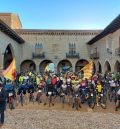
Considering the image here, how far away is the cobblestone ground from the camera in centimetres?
1232

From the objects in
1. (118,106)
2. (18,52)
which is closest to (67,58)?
(18,52)

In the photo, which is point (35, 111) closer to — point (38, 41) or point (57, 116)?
point (57, 116)

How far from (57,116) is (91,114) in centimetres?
184

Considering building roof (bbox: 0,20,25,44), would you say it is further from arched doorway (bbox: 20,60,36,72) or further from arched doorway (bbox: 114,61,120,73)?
arched doorway (bbox: 114,61,120,73)

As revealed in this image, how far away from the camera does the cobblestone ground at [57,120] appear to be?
12323 mm

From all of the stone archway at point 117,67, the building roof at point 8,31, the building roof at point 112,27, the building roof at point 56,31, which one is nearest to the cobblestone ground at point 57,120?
the building roof at point 112,27

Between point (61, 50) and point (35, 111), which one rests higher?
point (61, 50)

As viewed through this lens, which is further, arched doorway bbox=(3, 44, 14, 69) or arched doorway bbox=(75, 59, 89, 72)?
arched doorway bbox=(75, 59, 89, 72)

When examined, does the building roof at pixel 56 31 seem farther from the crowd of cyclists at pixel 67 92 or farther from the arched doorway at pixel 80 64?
the crowd of cyclists at pixel 67 92

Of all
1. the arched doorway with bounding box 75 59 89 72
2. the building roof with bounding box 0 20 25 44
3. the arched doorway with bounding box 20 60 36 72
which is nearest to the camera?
the building roof with bounding box 0 20 25 44

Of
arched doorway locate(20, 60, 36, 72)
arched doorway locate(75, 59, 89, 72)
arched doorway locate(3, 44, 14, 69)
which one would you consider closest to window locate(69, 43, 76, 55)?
arched doorway locate(75, 59, 89, 72)

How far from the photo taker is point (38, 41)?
4788 cm

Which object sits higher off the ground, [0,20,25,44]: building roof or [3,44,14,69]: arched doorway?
[0,20,25,44]: building roof

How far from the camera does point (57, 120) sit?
13.7 m
